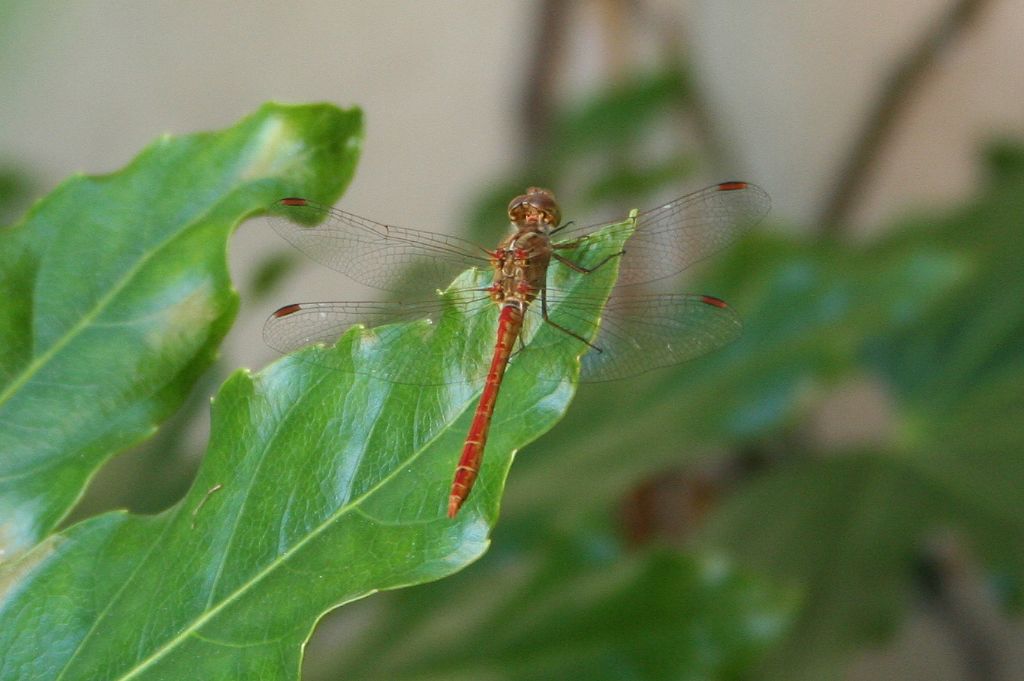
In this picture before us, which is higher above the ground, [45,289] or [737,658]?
[45,289]

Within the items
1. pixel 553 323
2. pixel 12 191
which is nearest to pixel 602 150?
pixel 12 191

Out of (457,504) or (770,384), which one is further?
(770,384)

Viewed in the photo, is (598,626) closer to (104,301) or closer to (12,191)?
(104,301)

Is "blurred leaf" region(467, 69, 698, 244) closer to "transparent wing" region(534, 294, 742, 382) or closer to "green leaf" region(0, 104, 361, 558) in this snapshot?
"transparent wing" region(534, 294, 742, 382)

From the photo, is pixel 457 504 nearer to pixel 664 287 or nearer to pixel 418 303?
pixel 418 303

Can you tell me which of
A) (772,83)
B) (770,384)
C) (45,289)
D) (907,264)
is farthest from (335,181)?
(772,83)

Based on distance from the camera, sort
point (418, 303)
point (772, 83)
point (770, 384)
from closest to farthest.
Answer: point (418, 303), point (770, 384), point (772, 83)

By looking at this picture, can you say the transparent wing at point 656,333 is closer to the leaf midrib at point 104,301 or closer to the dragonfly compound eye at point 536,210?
the dragonfly compound eye at point 536,210
